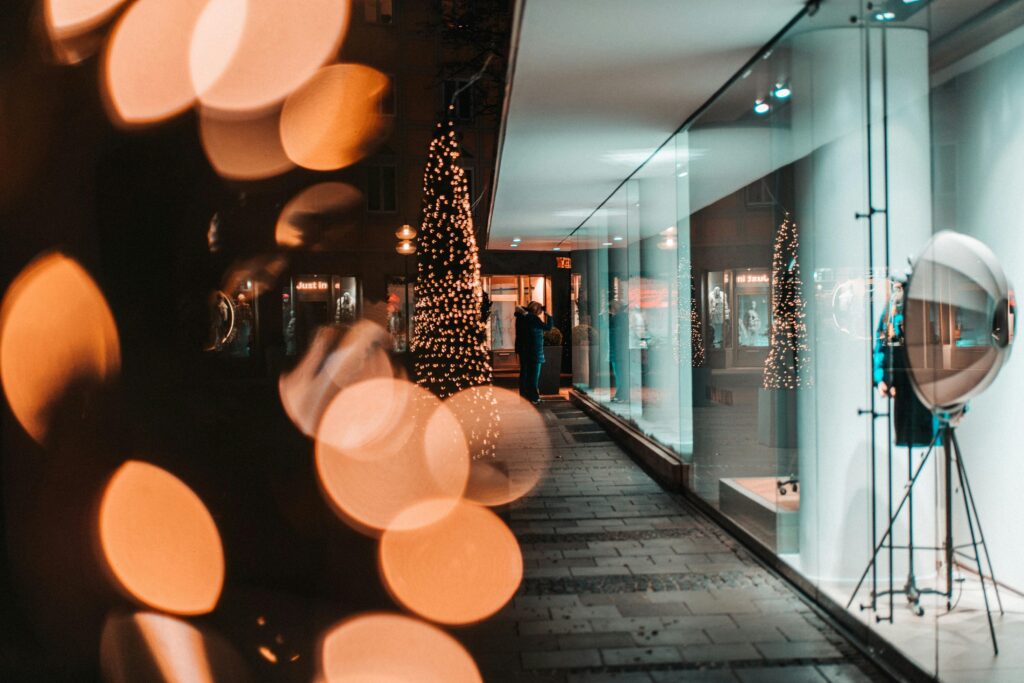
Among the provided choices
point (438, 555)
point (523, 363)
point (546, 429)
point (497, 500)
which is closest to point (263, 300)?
point (523, 363)

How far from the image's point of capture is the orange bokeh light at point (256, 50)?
1123 cm

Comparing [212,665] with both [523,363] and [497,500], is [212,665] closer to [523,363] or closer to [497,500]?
[497,500]

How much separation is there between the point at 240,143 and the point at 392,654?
1085 cm

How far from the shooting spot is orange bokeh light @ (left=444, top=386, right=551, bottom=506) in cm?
Answer: 864

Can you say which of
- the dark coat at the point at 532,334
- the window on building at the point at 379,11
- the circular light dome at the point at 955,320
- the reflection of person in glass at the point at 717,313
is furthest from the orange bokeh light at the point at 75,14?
the window on building at the point at 379,11

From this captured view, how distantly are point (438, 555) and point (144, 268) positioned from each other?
2.94 metres

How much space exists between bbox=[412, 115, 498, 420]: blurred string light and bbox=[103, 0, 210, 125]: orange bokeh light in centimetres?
284

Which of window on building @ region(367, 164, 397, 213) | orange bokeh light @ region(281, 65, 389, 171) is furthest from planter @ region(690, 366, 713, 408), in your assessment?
window on building @ region(367, 164, 397, 213)

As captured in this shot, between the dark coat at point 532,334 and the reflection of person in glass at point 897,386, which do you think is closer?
the reflection of person in glass at point 897,386

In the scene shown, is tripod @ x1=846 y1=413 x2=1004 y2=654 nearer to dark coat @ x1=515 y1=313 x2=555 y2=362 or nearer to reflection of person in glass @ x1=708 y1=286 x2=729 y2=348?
reflection of person in glass @ x1=708 y1=286 x2=729 y2=348

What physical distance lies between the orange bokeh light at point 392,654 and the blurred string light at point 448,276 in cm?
525

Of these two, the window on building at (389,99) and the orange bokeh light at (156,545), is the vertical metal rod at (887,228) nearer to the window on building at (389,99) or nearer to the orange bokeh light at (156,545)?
the orange bokeh light at (156,545)

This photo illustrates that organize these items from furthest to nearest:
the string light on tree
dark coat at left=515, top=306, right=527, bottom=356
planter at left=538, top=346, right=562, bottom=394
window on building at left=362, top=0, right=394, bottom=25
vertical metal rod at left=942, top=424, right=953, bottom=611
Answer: window on building at left=362, top=0, right=394, bottom=25
planter at left=538, top=346, right=562, bottom=394
dark coat at left=515, top=306, right=527, bottom=356
the string light on tree
vertical metal rod at left=942, top=424, right=953, bottom=611

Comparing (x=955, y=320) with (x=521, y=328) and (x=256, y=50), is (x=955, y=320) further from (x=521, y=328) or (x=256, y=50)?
(x=256, y=50)
